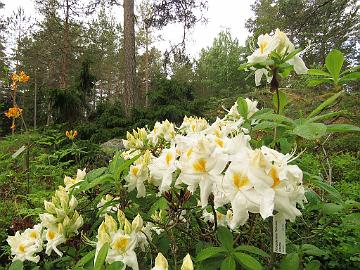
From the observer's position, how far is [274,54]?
1.01 metres

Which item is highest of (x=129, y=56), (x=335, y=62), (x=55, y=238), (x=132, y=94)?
(x=129, y=56)

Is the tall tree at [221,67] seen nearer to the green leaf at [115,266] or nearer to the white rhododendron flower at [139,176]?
the white rhododendron flower at [139,176]

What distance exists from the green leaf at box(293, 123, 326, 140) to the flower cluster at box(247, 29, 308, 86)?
246mm

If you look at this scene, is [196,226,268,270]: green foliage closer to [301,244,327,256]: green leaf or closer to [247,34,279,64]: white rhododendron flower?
[301,244,327,256]: green leaf

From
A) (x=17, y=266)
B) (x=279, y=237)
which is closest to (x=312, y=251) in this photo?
(x=279, y=237)

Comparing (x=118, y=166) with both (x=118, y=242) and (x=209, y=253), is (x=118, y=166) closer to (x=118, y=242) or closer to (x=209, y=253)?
(x=118, y=242)

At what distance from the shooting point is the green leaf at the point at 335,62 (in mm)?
1004

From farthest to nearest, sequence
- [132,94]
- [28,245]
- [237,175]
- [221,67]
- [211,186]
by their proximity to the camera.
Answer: [221,67] → [132,94] → [28,245] → [211,186] → [237,175]

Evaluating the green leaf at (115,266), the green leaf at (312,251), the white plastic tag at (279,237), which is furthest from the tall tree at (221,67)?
the green leaf at (115,266)

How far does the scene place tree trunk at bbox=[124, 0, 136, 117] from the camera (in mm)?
8000

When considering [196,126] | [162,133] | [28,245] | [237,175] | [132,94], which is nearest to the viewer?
[237,175]

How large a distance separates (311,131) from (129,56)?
7828 millimetres

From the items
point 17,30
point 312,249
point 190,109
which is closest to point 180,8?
point 190,109

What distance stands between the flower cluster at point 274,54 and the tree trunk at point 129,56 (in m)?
6.72
